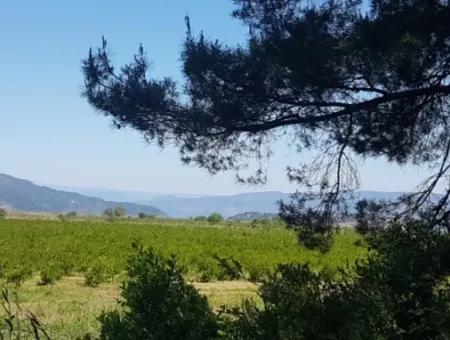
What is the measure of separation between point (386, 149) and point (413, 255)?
87.2 inches

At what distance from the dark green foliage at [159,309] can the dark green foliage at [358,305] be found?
13cm

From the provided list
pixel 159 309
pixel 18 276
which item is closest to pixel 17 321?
pixel 159 309

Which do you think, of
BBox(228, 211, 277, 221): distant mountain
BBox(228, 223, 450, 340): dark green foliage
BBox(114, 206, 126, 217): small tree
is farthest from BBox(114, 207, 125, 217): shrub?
BBox(228, 223, 450, 340): dark green foliage

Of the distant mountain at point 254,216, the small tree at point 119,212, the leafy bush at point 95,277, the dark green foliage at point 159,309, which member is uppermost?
the small tree at point 119,212

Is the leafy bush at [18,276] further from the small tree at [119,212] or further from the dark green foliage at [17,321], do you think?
the small tree at [119,212]

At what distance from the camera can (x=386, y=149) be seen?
15.0 ft

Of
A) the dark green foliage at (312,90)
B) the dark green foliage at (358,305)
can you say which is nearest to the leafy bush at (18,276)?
the dark green foliage at (312,90)

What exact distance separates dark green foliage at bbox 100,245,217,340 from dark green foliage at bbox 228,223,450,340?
0.13 m

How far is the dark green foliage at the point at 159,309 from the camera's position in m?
2.26

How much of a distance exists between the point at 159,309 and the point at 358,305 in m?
0.69

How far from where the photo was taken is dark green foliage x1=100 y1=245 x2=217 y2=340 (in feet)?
7.43

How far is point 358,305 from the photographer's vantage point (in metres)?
2.19

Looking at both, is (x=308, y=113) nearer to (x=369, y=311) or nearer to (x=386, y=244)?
(x=386, y=244)

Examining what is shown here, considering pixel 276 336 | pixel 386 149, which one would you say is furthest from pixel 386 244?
pixel 386 149
